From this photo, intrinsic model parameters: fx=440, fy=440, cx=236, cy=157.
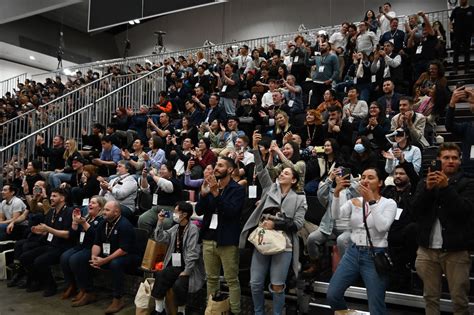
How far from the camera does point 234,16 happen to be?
55.0ft

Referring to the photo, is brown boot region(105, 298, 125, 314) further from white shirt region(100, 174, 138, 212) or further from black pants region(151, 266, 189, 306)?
white shirt region(100, 174, 138, 212)

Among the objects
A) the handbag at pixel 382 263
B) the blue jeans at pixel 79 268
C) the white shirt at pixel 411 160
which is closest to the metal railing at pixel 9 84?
the blue jeans at pixel 79 268

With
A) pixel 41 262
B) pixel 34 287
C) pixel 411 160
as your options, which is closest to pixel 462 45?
pixel 411 160

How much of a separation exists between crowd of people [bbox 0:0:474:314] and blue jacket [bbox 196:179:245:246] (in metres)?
0.01

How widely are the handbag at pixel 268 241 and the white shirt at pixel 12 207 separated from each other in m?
4.69

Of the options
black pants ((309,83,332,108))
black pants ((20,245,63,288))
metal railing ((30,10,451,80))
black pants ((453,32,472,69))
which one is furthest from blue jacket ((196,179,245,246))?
metal railing ((30,10,451,80))

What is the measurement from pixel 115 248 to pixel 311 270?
2.31 meters

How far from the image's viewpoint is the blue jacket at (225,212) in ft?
13.5

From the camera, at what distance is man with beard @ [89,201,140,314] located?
16.3 ft

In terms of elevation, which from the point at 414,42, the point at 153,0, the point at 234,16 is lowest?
the point at 414,42

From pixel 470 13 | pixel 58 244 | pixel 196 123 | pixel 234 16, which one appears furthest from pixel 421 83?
pixel 234 16

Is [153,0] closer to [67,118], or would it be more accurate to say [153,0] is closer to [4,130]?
[67,118]

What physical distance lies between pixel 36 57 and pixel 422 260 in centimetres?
1805

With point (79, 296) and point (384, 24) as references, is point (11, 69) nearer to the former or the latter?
point (384, 24)
